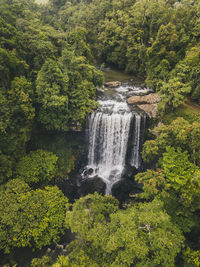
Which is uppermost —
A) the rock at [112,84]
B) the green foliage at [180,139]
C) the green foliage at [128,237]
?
the rock at [112,84]

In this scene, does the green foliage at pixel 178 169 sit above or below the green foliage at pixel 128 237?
above

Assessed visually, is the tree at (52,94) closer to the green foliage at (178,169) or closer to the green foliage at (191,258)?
the green foliage at (178,169)

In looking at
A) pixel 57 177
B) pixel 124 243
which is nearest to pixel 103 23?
pixel 57 177

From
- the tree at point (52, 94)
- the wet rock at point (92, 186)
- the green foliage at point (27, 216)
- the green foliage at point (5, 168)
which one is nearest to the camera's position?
the green foliage at point (27, 216)

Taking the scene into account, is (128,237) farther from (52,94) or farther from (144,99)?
(144,99)

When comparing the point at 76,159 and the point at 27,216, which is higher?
the point at 27,216

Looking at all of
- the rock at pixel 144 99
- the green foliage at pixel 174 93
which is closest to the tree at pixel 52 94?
the rock at pixel 144 99

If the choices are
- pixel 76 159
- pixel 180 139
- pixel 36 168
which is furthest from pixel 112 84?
pixel 36 168
